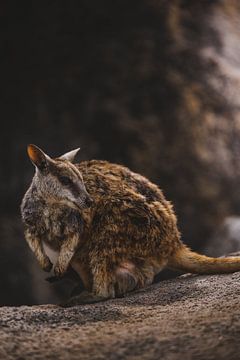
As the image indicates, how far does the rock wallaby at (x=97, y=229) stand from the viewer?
11.6ft

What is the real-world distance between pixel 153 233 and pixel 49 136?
263 centimetres

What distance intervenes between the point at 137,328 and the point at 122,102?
142 inches

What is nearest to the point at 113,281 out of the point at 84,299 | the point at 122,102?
the point at 84,299

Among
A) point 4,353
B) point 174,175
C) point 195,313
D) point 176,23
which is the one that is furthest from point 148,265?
point 176,23

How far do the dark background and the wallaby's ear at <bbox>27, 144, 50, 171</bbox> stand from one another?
2.32 m

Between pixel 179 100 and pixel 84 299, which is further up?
pixel 179 100

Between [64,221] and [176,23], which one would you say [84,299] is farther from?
[176,23]

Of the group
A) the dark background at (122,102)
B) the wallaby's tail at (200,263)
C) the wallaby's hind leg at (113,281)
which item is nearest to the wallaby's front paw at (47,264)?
the wallaby's hind leg at (113,281)

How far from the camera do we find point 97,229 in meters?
3.62

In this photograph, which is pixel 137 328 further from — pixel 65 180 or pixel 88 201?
pixel 65 180

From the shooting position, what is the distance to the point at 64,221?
11.6 feet

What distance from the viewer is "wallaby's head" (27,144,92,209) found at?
357 cm

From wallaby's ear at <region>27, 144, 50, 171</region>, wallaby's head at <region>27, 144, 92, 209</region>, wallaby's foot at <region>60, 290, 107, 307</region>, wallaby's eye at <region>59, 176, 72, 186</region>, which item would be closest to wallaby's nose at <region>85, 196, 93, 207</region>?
wallaby's head at <region>27, 144, 92, 209</region>

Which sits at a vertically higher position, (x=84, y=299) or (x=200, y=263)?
(x=200, y=263)
